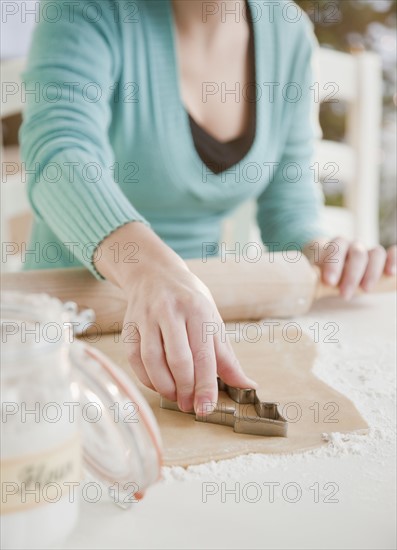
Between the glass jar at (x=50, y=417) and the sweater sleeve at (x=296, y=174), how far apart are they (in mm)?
706

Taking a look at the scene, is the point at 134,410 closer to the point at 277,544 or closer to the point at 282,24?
the point at 277,544

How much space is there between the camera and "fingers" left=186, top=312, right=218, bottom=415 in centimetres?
46

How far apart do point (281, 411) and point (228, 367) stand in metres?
0.05

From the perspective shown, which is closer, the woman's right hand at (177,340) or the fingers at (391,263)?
the woman's right hand at (177,340)

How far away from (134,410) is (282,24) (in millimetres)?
836

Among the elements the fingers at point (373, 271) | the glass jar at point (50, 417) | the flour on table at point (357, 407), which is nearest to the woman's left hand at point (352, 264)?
the fingers at point (373, 271)

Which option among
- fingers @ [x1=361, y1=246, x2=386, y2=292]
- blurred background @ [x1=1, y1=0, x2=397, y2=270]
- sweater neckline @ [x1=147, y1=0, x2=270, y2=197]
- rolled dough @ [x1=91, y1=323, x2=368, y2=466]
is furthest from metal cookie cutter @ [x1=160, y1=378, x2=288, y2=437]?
blurred background @ [x1=1, y1=0, x2=397, y2=270]

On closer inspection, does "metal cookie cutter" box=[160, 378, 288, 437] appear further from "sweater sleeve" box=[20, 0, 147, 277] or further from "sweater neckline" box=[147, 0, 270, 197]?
"sweater neckline" box=[147, 0, 270, 197]

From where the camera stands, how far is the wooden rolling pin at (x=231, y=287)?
0.65 meters

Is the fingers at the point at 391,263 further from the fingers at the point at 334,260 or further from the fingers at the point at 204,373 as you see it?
the fingers at the point at 204,373

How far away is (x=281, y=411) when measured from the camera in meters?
0.49

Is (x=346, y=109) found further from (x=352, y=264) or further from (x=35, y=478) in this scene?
(x=35, y=478)

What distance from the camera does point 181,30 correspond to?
929 millimetres

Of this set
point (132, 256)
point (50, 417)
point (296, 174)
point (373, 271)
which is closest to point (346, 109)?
point (296, 174)
